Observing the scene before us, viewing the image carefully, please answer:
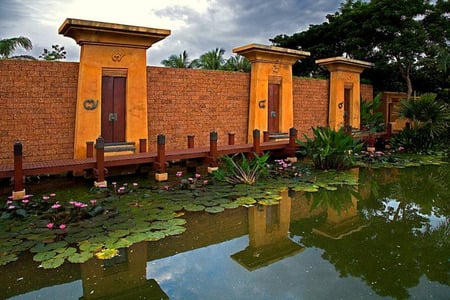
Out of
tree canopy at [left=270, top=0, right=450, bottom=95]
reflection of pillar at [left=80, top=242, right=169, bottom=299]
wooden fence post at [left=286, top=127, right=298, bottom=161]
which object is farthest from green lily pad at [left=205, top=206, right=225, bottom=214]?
tree canopy at [left=270, top=0, right=450, bottom=95]

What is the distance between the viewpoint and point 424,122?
10.8 meters

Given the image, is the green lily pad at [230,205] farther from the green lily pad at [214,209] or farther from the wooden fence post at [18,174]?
the wooden fence post at [18,174]

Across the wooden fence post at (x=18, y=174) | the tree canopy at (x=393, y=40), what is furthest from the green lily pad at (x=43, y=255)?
the tree canopy at (x=393, y=40)

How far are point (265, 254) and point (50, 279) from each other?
2.08m

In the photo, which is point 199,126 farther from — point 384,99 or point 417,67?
point 417,67

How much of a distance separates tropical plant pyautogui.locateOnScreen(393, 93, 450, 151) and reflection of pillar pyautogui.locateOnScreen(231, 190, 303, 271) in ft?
23.8

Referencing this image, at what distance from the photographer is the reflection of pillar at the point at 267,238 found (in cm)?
366

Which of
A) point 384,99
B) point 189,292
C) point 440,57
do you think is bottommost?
point 189,292

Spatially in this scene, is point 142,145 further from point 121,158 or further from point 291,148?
point 291,148

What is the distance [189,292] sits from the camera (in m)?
2.97

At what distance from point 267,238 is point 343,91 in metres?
9.41

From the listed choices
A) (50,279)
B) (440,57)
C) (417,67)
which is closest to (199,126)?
(50,279)

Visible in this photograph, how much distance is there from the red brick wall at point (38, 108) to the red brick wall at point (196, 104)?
1842 mm

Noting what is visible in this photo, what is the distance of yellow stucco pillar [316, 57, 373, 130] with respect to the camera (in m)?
12.1
